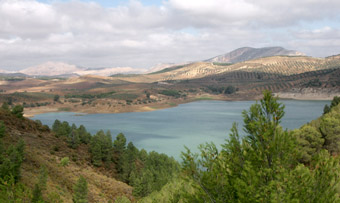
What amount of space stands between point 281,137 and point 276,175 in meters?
1.66

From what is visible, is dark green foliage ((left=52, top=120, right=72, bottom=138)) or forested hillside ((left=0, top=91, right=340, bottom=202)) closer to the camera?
forested hillside ((left=0, top=91, right=340, bottom=202))

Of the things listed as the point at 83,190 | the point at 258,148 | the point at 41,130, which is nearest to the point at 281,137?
the point at 258,148

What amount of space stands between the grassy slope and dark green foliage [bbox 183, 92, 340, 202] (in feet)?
80.0

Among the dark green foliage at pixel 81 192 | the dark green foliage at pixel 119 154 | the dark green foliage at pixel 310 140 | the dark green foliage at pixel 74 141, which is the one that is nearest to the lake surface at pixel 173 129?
the dark green foliage at pixel 119 154

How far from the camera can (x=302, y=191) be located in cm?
1026

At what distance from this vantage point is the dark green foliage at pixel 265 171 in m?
10.3

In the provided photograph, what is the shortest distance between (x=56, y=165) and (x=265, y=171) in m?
40.1

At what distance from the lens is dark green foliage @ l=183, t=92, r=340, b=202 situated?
10328 mm

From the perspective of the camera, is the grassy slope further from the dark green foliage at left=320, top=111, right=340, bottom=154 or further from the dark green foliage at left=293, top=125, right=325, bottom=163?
the dark green foliage at left=320, top=111, right=340, bottom=154

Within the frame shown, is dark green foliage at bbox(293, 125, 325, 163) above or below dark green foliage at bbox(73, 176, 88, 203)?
above

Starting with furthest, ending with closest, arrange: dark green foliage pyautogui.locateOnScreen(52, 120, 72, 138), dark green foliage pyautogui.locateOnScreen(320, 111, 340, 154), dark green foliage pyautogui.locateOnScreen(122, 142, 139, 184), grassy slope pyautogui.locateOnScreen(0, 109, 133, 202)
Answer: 1. dark green foliage pyautogui.locateOnScreen(52, 120, 72, 138)
2. dark green foliage pyautogui.locateOnScreen(122, 142, 139, 184)
3. dark green foliage pyautogui.locateOnScreen(320, 111, 340, 154)
4. grassy slope pyautogui.locateOnScreen(0, 109, 133, 202)

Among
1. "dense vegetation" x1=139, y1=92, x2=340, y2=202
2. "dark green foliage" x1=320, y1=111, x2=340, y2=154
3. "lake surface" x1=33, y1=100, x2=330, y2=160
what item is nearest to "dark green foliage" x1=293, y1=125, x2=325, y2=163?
"dark green foliage" x1=320, y1=111, x2=340, y2=154

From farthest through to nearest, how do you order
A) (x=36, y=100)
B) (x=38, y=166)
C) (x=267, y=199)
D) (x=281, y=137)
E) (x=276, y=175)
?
(x=36, y=100) < (x=38, y=166) < (x=281, y=137) < (x=276, y=175) < (x=267, y=199)

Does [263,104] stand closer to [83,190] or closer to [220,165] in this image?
[220,165]
